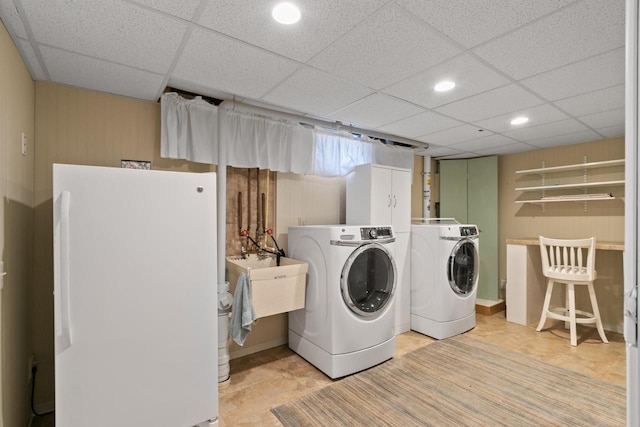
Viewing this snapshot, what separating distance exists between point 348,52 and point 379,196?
5.94ft

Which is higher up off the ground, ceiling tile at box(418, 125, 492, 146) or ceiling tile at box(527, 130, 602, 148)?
ceiling tile at box(418, 125, 492, 146)

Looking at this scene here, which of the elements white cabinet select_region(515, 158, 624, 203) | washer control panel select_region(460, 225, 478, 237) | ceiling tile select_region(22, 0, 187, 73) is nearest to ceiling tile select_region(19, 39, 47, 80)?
ceiling tile select_region(22, 0, 187, 73)

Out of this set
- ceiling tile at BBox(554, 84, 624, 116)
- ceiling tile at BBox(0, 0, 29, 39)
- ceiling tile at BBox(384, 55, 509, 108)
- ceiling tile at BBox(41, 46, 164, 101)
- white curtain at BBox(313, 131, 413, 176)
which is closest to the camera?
ceiling tile at BBox(0, 0, 29, 39)

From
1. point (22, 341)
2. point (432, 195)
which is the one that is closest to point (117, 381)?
point (22, 341)

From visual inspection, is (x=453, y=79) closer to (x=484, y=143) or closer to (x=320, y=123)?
(x=320, y=123)

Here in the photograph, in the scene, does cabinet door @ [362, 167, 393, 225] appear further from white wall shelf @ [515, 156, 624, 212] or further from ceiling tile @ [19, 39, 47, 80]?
ceiling tile @ [19, 39, 47, 80]

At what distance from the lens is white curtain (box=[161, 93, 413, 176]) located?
2557 mm

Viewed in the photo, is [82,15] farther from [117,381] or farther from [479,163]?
Answer: [479,163]

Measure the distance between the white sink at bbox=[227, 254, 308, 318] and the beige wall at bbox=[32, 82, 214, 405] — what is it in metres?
1.26

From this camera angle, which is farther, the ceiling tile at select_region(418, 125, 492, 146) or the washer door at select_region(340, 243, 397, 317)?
the ceiling tile at select_region(418, 125, 492, 146)

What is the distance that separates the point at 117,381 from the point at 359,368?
1799mm

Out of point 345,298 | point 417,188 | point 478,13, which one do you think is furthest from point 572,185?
point 478,13

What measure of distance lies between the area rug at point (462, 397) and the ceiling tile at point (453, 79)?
2274 millimetres

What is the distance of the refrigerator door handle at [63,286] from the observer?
152 cm
